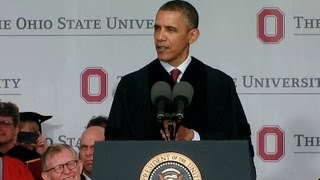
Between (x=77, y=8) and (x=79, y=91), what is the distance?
1.60 ft

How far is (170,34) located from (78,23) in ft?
7.04

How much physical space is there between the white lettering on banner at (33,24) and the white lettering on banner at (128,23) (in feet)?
1.16

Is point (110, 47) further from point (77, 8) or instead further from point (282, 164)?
point (282, 164)

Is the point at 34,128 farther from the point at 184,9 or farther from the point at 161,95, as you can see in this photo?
the point at 161,95

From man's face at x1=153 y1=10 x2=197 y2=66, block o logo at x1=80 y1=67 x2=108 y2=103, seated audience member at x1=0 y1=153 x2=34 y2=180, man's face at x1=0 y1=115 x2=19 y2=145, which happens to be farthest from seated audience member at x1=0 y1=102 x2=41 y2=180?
man's face at x1=153 y1=10 x2=197 y2=66

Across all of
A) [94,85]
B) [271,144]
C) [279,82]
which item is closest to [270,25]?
[279,82]

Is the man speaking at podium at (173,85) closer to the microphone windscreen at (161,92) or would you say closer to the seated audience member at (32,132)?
the microphone windscreen at (161,92)

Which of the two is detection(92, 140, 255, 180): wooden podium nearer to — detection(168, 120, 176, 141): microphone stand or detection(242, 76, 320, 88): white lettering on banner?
detection(168, 120, 176, 141): microphone stand

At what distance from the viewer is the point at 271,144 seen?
5824 millimetres

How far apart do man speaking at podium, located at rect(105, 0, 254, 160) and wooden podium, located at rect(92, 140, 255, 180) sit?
18.1 inches

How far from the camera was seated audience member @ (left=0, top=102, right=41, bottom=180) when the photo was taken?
539 cm

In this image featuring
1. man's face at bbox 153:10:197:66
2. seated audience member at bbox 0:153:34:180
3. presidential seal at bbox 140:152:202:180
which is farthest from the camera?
seated audience member at bbox 0:153:34:180

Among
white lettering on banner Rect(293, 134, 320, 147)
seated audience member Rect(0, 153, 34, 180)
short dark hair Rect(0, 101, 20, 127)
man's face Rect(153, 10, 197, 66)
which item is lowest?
seated audience member Rect(0, 153, 34, 180)

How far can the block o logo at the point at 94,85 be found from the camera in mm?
5840
